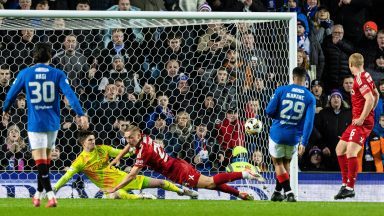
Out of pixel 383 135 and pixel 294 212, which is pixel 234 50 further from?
pixel 294 212

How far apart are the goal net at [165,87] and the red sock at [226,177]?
2.70ft

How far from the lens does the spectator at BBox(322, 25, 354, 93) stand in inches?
749

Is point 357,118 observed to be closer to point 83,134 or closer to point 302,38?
point 83,134

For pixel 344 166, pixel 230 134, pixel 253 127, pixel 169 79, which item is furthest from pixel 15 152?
pixel 344 166

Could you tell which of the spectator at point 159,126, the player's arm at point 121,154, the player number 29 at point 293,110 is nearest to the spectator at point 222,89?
the spectator at point 159,126

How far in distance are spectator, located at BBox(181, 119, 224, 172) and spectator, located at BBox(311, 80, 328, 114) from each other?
2.31m

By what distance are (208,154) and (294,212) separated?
457 cm

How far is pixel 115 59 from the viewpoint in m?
16.6

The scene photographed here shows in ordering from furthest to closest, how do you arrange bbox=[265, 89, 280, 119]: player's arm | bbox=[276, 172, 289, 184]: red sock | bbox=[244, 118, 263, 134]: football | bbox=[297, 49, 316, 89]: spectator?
1. bbox=[297, 49, 316, 89]: spectator
2. bbox=[244, 118, 263, 134]: football
3. bbox=[276, 172, 289, 184]: red sock
4. bbox=[265, 89, 280, 119]: player's arm

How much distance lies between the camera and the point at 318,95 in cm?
1823

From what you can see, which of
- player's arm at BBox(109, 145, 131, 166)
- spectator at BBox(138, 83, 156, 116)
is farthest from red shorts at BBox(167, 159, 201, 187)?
spectator at BBox(138, 83, 156, 116)

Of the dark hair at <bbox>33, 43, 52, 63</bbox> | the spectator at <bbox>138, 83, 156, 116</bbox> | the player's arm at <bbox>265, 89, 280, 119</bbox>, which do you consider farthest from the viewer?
the spectator at <bbox>138, 83, 156, 116</bbox>

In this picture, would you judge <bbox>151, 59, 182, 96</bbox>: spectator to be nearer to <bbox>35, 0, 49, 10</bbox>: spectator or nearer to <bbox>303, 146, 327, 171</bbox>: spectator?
<bbox>35, 0, 49, 10</bbox>: spectator

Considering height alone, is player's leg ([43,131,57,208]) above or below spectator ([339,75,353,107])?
below
